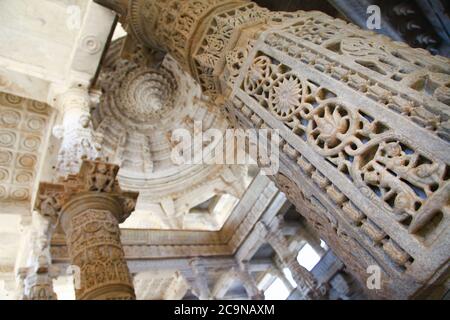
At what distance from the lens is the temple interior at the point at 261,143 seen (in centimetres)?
231

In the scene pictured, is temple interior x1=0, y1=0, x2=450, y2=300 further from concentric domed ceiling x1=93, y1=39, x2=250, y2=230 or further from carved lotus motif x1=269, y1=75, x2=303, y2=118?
concentric domed ceiling x1=93, y1=39, x2=250, y2=230

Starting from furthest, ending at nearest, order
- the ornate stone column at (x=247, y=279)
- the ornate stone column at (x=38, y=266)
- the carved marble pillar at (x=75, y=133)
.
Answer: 1. the ornate stone column at (x=247, y=279)
2. the ornate stone column at (x=38, y=266)
3. the carved marble pillar at (x=75, y=133)

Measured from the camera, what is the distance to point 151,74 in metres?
13.2

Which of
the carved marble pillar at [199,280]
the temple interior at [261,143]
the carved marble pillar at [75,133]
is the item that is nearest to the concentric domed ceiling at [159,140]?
the temple interior at [261,143]

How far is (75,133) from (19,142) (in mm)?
2971

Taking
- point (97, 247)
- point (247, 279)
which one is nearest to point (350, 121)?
point (97, 247)

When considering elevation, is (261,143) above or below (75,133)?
below

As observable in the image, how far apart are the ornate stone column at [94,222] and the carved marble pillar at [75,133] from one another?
2.15ft

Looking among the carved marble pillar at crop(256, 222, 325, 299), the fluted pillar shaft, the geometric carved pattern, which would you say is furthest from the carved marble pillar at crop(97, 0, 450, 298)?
the carved marble pillar at crop(256, 222, 325, 299)

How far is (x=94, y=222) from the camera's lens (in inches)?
155

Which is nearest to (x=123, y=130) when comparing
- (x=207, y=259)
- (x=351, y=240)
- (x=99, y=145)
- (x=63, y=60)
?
(x=207, y=259)

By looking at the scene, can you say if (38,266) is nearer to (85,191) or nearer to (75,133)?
(75,133)

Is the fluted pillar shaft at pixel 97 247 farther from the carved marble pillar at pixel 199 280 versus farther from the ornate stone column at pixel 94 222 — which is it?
the carved marble pillar at pixel 199 280

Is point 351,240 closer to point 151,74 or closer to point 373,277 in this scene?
point 373,277
